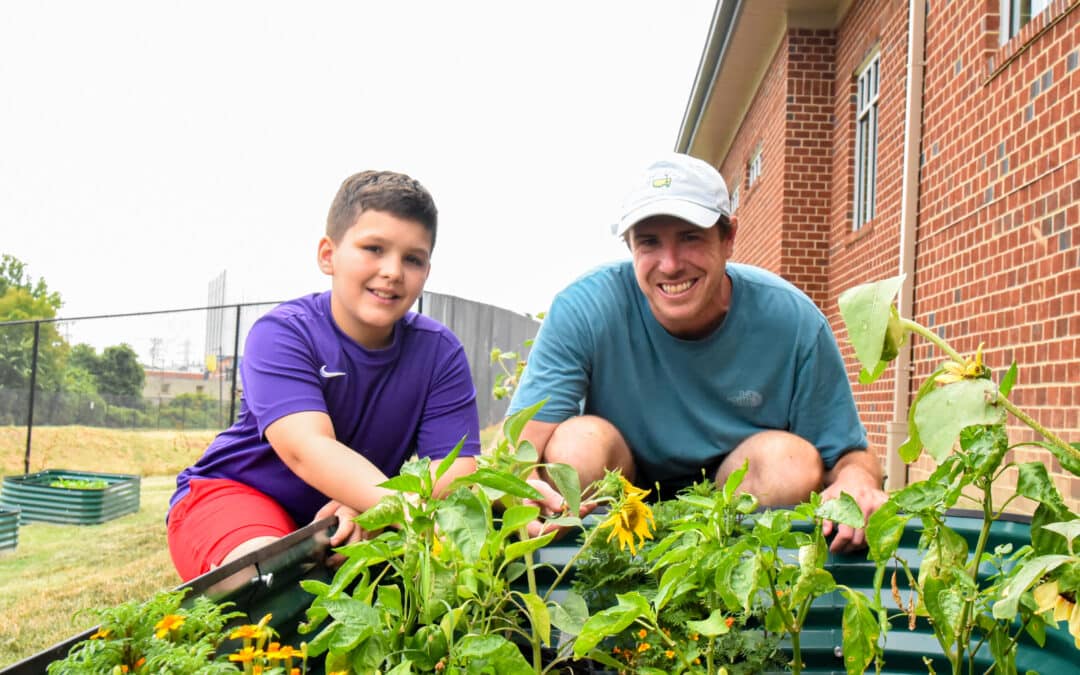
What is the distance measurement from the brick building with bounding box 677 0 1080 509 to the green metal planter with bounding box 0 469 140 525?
16.5 ft

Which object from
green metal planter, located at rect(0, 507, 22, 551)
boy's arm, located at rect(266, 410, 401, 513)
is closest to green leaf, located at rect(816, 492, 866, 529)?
boy's arm, located at rect(266, 410, 401, 513)

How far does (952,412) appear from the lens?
674 millimetres

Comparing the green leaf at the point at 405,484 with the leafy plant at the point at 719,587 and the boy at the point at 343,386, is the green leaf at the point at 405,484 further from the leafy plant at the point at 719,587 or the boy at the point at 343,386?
the boy at the point at 343,386

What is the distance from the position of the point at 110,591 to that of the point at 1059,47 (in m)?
4.39

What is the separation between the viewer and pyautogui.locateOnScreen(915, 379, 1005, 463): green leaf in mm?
655

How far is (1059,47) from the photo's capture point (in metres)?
3.22

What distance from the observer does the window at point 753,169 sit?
9.19 metres

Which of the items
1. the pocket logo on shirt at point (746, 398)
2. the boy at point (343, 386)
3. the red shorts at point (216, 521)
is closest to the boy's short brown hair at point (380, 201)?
the boy at point (343, 386)

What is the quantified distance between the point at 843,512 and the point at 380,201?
61.4 inches

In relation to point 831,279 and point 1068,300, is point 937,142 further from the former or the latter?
point 831,279

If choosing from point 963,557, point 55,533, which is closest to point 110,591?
point 55,533

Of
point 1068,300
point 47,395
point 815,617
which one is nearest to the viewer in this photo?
point 815,617

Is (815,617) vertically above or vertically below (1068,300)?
below

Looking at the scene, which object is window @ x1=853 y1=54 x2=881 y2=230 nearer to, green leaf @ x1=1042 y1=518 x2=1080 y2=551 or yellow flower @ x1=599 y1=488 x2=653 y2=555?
yellow flower @ x1=599 y1=488 x2=653 y2=555
